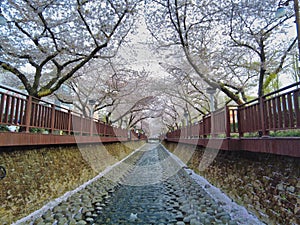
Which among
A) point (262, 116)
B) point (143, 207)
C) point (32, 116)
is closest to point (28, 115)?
point (32, 116)

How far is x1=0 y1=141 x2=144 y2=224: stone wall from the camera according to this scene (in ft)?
12.8

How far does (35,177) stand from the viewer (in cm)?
483

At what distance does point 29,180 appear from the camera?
458 cm

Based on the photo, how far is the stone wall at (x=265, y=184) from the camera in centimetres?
312

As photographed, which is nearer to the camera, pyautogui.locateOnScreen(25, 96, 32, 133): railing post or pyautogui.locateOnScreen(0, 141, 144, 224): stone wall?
pyautogui.locateOnScreen(0, 141, 144, 224): stone wall

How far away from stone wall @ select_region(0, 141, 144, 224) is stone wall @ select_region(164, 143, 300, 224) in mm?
4268

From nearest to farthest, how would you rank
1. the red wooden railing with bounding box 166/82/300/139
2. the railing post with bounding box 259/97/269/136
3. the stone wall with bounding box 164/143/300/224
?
the stone wall with bounding box 164/143/300/224 < the red wooden railing with bounding box 166/82/300/139 < the railing post with bounding box 259/97/269/136

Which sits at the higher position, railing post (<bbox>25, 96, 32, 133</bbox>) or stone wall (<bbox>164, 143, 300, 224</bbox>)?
railing post (<bbox>25, 96, 32, 133</bbox>)

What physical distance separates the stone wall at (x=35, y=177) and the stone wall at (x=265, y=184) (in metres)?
4.27

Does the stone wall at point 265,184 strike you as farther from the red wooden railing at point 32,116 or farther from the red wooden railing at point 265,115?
the red wooden railing at point 32,116

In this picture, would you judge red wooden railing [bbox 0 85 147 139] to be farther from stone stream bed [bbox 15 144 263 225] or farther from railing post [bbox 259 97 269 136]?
railing post [bbox 259 97 269 136]

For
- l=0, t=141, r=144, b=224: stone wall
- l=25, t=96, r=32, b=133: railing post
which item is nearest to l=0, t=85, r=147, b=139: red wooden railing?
l=25, t=96, r=32, b=133: railing post

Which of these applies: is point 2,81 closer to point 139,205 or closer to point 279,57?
point 139,205

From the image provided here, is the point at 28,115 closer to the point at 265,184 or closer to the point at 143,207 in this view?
the point at 143,207
